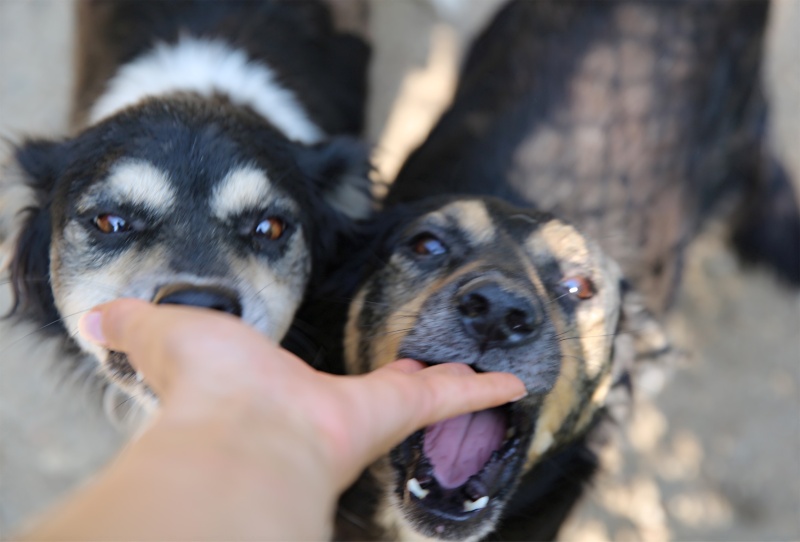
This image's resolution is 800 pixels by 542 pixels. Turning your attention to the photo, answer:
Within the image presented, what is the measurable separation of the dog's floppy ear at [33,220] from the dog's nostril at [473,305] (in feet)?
5.37

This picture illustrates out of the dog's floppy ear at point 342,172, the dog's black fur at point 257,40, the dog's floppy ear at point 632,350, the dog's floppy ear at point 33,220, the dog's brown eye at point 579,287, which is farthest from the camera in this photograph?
the dog's black fur at point 257,40

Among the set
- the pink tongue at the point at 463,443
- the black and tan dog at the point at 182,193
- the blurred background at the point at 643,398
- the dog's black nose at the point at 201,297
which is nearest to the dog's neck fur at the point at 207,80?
the black and tan dog at the point at 182,193

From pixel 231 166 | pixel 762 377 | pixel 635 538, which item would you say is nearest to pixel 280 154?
pixel 231 166

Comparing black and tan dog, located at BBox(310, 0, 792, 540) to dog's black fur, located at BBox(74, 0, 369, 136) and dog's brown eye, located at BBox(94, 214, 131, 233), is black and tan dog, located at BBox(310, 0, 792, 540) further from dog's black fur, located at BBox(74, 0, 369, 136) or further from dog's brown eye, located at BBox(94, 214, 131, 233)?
dog's brown eye, located at BBox(94, 214, 131, 233)

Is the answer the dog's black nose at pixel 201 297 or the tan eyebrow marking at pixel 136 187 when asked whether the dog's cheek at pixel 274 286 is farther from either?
the tan eyebrow marking at pixel 136 187

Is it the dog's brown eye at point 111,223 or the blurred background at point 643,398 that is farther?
the blurred background at point 643,398

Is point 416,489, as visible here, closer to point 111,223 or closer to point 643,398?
point 111,223

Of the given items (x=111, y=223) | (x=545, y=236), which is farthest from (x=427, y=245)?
(x=111, y=223)

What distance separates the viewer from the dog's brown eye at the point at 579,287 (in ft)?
8.14

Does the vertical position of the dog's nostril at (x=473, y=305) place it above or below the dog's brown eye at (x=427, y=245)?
above

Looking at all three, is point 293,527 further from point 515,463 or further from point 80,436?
point 80,436

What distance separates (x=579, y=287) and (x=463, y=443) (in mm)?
704

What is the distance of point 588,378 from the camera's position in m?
2.47

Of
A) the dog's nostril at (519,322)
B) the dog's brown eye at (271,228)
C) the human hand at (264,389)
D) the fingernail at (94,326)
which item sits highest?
the human hand at (264,389)
